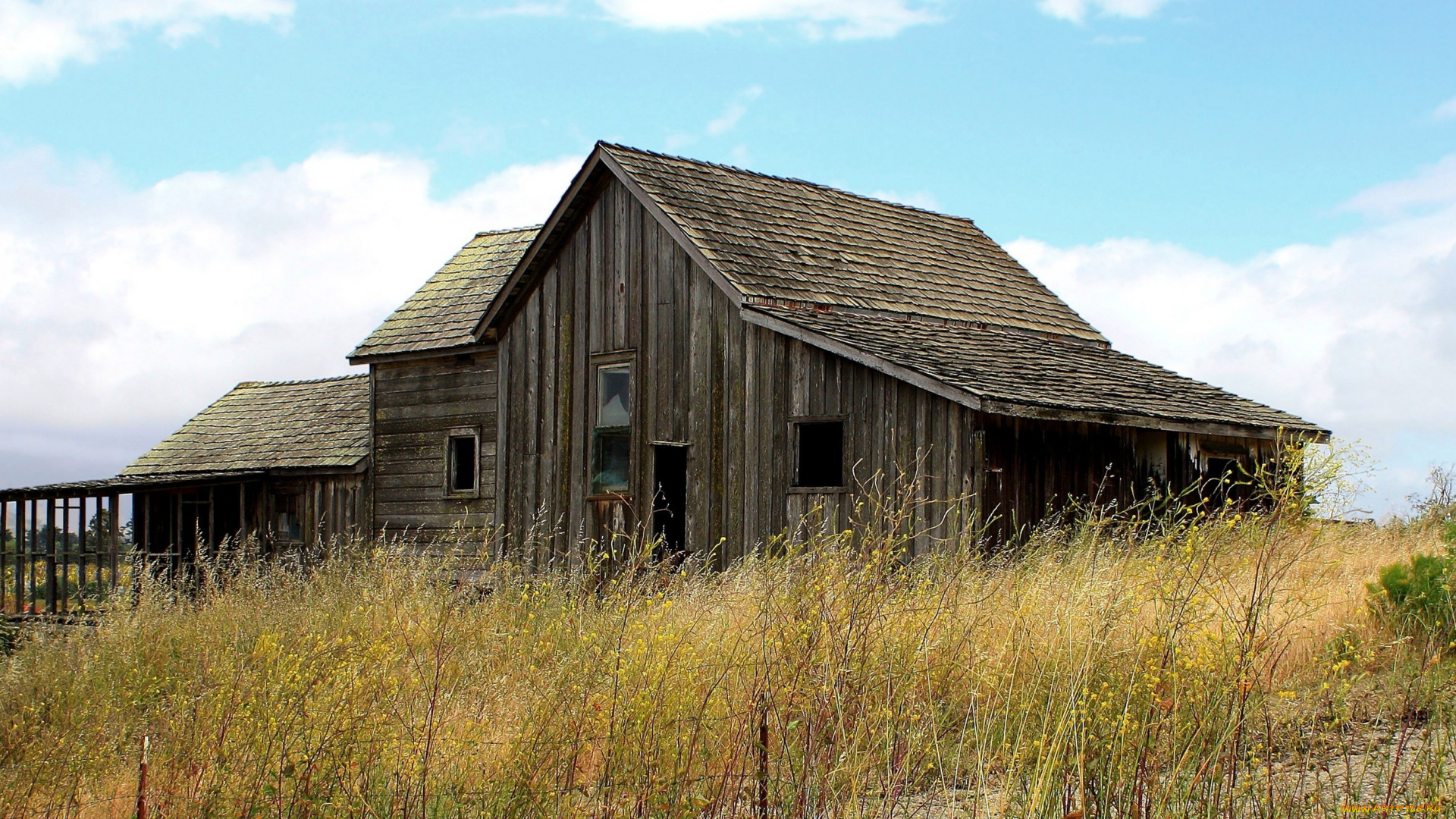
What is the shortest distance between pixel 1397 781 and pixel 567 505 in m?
12.9

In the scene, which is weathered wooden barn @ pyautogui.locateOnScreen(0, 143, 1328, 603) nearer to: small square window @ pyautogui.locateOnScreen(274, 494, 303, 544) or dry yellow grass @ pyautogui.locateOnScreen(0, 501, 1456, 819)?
small square window @ pyautogui.locateOnScreen(274, 494, 303, 544)

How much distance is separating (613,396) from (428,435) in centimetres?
453

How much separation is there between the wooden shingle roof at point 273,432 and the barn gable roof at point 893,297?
6.28 metres

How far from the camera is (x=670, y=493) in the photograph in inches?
668

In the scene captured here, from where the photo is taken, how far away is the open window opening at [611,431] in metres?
17.0

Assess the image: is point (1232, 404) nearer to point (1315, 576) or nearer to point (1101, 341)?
point (1101, 341)

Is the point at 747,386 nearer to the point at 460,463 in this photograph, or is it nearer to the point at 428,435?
the point at 460,463

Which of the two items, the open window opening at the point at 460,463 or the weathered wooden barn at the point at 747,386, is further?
the open window opening at the point at 460,463

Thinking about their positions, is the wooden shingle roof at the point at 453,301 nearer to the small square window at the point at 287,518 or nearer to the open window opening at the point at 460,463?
the open window opening at the point at 460,463

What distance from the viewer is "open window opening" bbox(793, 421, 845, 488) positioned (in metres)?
14.8

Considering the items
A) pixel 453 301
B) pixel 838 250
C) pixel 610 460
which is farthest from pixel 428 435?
pixel 838 250

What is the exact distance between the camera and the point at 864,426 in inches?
556

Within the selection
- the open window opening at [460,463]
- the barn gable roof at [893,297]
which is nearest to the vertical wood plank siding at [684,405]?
the barn gable roof at [893,297]

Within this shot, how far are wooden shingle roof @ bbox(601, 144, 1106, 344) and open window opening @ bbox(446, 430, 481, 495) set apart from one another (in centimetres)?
539
